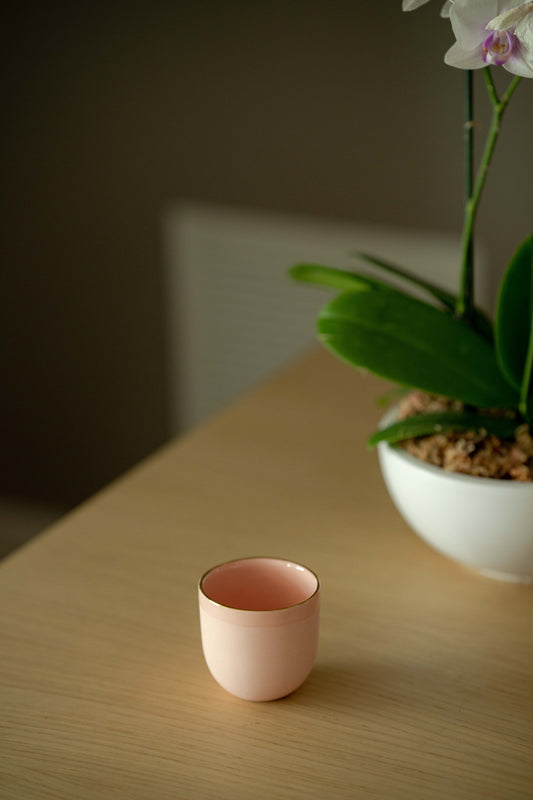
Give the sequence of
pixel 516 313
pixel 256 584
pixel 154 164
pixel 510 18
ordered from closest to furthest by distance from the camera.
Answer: pixel 510 18 → pixel 256 584 → pixel 516 313 → pixel 154 164

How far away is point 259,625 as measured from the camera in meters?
0.63

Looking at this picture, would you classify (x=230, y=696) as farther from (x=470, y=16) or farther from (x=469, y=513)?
(x=470, y=16)

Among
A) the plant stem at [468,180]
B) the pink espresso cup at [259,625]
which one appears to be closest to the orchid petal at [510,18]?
the plant stem at [468,180]

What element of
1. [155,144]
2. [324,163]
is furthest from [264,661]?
[155,144]

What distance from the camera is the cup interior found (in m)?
0.69

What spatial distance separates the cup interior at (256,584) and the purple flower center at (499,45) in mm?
364

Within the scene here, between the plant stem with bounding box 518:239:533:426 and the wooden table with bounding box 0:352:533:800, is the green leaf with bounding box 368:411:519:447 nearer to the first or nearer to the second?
the plant stem with bounding box 518:239:533:426

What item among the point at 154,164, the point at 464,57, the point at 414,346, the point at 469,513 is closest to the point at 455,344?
the point at 414,346

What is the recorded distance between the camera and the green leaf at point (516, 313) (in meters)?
0.79

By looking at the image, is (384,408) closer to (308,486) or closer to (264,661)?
(308,486)

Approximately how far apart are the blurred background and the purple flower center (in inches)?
45.8

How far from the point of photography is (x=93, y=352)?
2.31 meters

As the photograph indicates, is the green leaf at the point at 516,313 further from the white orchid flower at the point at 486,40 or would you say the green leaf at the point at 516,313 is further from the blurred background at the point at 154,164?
the blurred background at the point at 154,164

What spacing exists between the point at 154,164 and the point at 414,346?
1.44 metres
